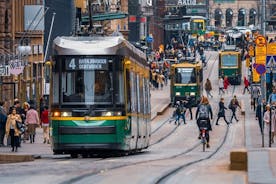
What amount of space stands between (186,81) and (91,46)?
158 ft

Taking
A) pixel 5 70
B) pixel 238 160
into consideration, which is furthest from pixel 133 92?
pixel 5 70

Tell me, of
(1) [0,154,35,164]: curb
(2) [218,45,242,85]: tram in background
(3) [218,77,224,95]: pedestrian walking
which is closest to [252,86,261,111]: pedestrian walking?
(3) [218,77,224,95]: pedestrian walking

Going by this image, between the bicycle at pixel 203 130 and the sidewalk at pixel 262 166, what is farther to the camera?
the bicycle at pixel 203 130

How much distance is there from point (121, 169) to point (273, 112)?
62.4 ft

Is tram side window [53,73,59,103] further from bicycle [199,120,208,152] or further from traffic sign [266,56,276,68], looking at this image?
traffic sign [266,56,276,68]

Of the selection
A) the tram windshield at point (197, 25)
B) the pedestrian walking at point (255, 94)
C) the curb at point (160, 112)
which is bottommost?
the curb at point (160, 112)

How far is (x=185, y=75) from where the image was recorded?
78.8m

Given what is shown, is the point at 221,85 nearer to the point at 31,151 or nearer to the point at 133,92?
the point at 31,151

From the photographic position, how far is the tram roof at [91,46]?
30.4 metres

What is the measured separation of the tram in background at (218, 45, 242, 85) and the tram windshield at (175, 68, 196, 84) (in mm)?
20177

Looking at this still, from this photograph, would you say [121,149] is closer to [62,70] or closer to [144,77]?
[62,70]

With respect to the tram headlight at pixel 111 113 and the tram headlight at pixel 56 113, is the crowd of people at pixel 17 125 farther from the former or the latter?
the tram headlight at pixel 111 113

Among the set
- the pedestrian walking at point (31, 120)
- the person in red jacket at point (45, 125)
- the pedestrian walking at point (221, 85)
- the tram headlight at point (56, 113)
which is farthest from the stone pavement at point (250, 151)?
the pedestrian walking at point (221, 85)

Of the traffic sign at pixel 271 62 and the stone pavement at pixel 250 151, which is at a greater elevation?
the traffic sign at pixel 271 62
